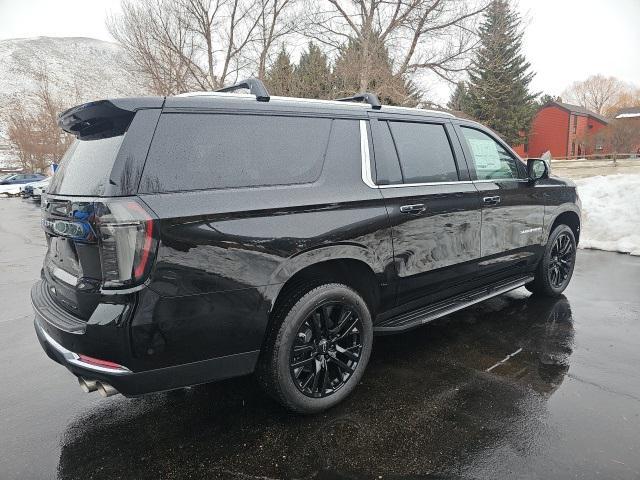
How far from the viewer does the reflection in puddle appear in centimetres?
240

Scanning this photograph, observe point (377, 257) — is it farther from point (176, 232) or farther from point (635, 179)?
point (635, 179)

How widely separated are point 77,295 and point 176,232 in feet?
2.17

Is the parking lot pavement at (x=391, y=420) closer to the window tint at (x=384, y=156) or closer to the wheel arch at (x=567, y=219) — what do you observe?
the wheel arch at (x=567, y=219)

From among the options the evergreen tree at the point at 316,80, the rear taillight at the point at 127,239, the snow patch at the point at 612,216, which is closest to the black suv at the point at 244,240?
the rear taillight at the point at 127,239

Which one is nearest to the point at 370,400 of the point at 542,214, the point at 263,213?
the point at 263,213

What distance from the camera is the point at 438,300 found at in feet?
12.0

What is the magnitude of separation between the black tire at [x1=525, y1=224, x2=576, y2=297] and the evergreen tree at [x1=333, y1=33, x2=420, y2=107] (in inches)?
591

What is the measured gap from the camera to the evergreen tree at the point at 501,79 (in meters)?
20.5

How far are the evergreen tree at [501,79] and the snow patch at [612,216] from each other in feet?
37.2

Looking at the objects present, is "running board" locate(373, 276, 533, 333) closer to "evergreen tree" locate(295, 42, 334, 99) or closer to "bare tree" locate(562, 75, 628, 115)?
"evergreen tree" locate(295, 42, 334, 99)

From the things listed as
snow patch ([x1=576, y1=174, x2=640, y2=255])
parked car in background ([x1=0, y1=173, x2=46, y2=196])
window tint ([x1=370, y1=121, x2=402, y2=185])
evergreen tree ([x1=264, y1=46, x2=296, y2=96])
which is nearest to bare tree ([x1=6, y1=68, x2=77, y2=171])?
parked car in background ([x1=0, y1=173, x2=46, y2=196])

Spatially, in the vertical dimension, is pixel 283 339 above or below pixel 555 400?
above

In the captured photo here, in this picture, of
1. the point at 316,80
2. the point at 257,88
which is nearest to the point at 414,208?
the point at 257,88

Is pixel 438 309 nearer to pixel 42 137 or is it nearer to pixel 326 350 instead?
pixel 326 350
